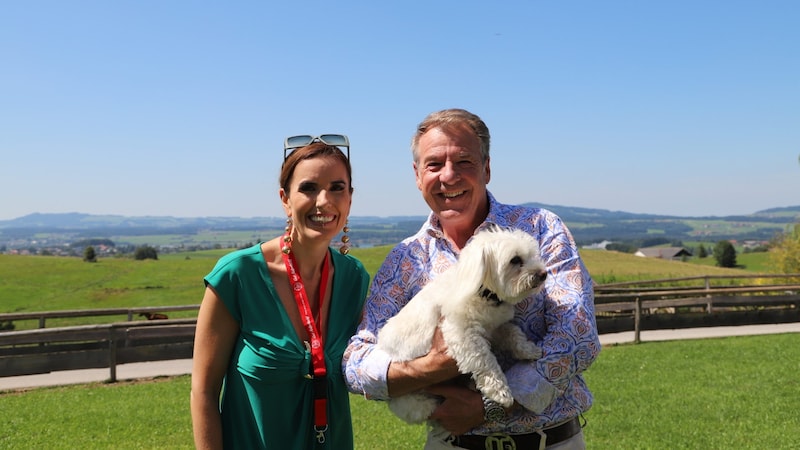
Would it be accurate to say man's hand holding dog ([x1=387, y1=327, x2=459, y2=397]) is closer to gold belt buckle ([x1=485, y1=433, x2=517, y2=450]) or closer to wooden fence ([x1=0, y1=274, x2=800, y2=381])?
gold belt buckle ([x1=485, y1=433, x2=517, y2=450])

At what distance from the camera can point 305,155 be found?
3.21 metres

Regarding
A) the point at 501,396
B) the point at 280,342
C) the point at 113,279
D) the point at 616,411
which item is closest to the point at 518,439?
the point at 501,396

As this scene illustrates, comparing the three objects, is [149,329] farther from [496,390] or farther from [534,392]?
[534,392]

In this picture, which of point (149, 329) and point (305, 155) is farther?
point (149, 329)

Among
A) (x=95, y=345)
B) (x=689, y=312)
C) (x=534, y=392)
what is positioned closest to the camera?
(x=534, y=392)

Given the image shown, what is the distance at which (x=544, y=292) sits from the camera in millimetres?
3156

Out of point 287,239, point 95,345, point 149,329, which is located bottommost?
point 95,345

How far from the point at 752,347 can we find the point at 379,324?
48.4ft

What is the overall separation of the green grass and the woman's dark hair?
5.95 m

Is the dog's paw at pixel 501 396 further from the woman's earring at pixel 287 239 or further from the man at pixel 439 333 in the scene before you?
the woman's earring at pixel 287 239

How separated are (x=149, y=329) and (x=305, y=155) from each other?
13054mm

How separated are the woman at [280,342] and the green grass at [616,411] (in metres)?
5.54

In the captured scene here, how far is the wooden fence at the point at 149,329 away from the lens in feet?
43.7

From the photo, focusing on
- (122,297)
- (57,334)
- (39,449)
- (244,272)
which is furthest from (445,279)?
(122,297)
